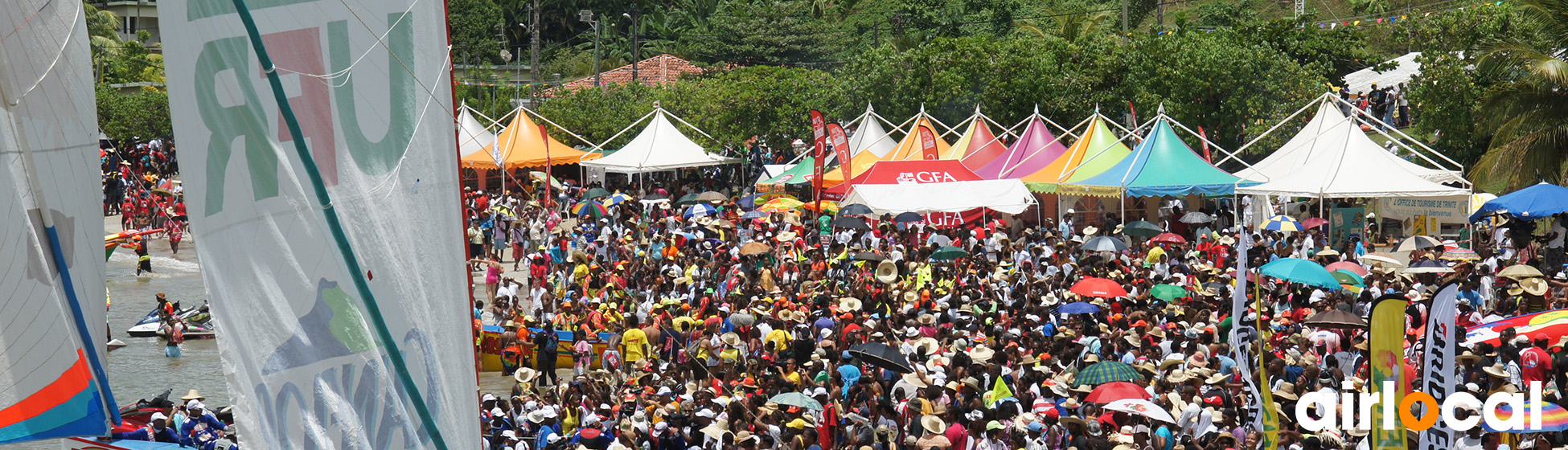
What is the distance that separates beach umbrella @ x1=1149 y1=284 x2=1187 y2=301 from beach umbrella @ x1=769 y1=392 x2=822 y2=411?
685 cm

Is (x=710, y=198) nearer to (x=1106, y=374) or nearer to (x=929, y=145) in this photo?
(x=929, y=145)

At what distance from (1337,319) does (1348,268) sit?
4.33m

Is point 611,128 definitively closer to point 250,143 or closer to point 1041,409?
point 1041,409

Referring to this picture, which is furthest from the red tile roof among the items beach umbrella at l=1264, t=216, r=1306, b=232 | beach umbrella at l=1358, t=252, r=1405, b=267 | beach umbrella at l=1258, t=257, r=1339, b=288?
beach umbrella at l=1258, t=257, r=1339, b=288

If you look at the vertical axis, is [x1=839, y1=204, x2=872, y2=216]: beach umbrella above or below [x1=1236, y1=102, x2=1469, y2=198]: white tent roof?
below

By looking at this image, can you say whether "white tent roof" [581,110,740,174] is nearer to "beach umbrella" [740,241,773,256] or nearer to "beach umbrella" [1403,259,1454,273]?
"beach umbrella" [740,241,773,256]

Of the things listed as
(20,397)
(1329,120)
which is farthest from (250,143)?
(1329,120)

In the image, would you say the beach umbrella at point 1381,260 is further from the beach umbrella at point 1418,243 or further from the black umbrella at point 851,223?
the black umbrella at point 851,223

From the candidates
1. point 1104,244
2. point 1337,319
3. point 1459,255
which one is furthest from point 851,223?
point 1337,319

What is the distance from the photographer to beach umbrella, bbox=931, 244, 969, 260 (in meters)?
22.4

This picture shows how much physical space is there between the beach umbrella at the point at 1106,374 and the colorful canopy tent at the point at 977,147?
72.5 ft

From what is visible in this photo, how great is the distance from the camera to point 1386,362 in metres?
10.2

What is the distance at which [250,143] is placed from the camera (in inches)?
231

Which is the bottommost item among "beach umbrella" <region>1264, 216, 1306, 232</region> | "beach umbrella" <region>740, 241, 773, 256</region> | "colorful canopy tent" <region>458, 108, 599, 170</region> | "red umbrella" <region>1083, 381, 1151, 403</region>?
"red umbrella" <region>1083, 381, 1151, 403</region>
